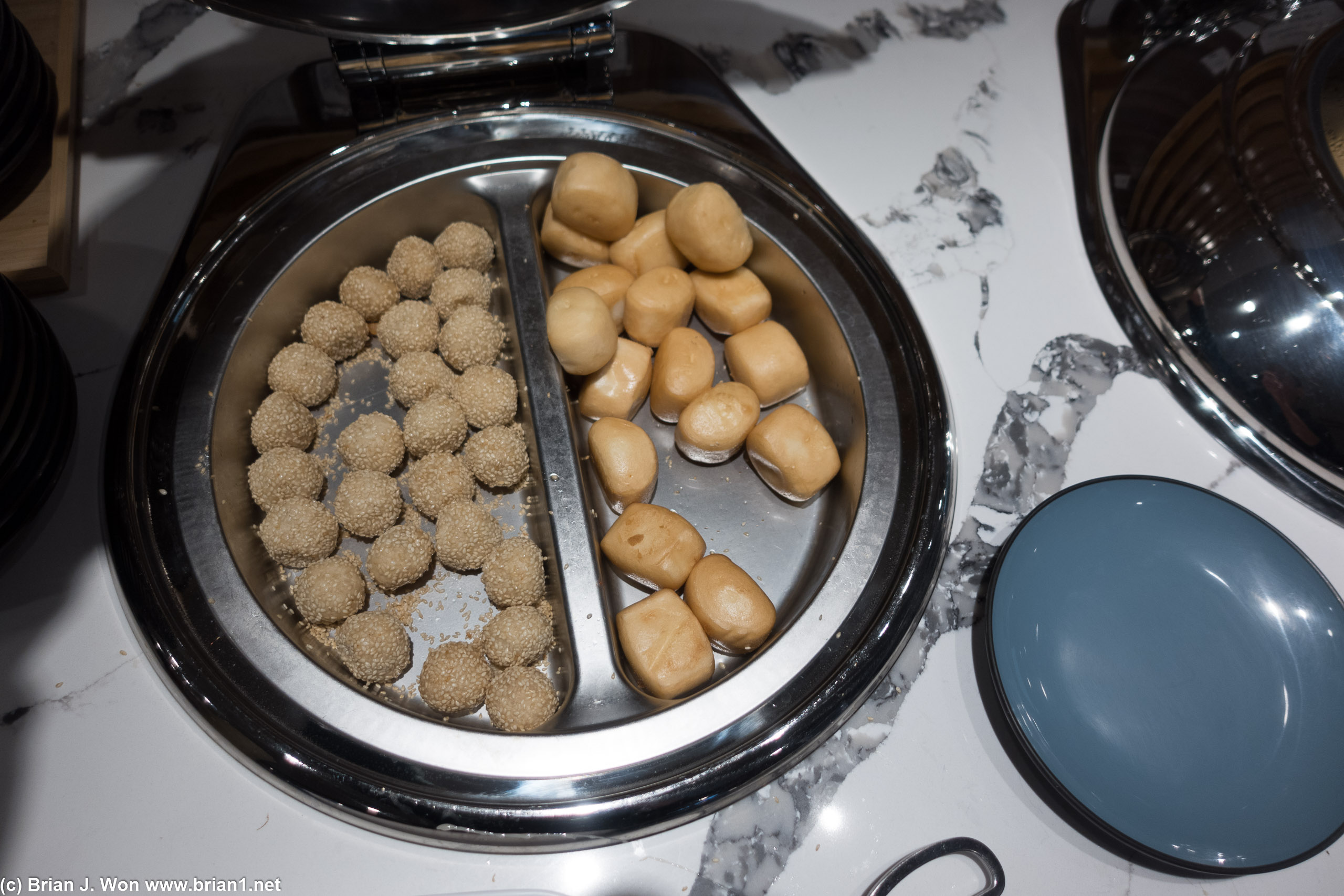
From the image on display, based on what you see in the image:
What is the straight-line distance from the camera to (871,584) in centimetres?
96

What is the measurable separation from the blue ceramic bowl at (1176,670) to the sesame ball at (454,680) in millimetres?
649

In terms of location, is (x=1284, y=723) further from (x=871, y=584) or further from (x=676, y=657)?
(x=676, y=657)

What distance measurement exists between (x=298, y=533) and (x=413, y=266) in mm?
459

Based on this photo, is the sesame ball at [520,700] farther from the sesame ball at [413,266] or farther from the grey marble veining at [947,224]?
the grey marble veining at [947,224]

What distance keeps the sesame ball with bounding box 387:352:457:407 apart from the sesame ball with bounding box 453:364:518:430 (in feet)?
0.10

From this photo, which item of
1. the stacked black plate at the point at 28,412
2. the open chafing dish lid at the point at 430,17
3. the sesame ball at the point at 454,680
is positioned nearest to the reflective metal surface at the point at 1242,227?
the open chafing dish lid at the point at 430,17

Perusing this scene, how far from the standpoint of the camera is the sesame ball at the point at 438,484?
1051mm

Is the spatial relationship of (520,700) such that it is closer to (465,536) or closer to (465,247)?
(465,536)

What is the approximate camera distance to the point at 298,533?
0.98 meters

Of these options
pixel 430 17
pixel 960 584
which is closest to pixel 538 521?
pixel 960 584

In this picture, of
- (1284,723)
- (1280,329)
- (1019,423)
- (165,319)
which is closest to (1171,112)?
(1280,329)

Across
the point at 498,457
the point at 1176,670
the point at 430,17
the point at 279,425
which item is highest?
the point at 430,17

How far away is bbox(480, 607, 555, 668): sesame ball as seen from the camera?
37.7 inches

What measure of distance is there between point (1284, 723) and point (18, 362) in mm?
1587
